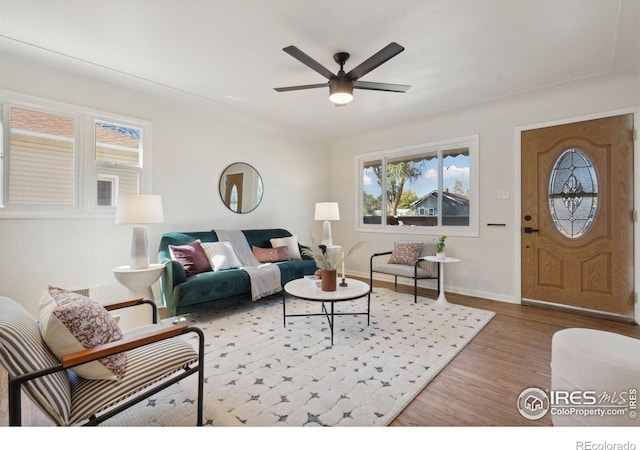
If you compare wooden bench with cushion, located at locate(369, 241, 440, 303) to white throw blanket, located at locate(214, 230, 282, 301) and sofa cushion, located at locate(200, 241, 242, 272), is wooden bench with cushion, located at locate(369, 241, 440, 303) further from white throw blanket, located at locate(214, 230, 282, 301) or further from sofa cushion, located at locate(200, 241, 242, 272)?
sofa cushion, located at locate(200, 241, 242, 272)

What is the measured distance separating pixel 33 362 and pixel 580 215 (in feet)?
15.3

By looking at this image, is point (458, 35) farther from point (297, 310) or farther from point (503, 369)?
point (297, 310)

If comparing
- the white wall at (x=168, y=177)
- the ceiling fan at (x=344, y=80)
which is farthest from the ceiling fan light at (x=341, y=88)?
the white wall at (x=168, y=177)

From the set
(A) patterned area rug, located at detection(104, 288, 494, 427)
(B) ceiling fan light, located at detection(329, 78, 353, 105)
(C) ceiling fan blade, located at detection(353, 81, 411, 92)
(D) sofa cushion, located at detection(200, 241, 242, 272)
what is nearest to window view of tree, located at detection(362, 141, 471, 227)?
(A) patterned area rug, located at detection(104, 288, 494, 427)

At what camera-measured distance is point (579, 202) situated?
335 centimetres

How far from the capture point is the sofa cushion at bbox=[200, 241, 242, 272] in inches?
137

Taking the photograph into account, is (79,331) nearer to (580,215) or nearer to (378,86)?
(378,86)

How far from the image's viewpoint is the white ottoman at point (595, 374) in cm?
125

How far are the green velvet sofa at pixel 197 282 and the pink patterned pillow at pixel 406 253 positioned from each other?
Answer: 1490 mm

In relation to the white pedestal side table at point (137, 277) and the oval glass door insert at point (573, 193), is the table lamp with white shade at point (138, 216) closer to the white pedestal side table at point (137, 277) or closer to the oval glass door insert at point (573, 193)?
the white pedestal side table at point (137, 277)

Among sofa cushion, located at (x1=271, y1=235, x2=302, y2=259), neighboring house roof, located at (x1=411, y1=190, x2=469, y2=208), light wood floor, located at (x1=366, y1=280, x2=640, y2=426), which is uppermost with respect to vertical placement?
neighboring house roof, located at (x1=411, y1=190, x2=469, y2=208)

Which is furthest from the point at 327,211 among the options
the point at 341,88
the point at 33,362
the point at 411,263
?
the point at 33,362

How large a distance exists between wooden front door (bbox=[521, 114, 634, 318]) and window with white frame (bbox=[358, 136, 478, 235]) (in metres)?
0.68

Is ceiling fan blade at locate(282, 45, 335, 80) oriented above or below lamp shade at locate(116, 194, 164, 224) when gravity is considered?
above
